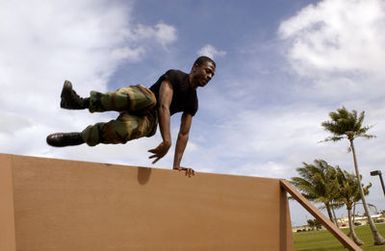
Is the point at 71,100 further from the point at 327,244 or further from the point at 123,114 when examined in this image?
the point at 327,244

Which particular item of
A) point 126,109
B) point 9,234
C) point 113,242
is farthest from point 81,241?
point 126,109

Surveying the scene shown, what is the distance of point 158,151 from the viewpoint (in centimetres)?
294

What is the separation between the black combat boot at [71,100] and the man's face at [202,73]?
0.77 metres

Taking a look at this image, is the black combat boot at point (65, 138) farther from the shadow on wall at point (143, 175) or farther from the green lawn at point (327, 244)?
the green lawn at point (327, 244)

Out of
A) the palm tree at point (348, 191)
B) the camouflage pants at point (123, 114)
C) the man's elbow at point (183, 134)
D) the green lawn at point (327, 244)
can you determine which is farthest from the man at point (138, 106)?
the palm tree at point (348, 191)

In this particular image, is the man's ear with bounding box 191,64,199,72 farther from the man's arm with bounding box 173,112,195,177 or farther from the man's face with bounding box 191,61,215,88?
the man's arm with bounding box 173,112,195,177

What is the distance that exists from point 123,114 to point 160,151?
0.34 metres

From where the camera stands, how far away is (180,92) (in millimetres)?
3225

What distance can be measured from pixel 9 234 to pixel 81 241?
41 centimetres

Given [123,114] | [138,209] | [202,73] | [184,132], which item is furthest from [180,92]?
[138,209]

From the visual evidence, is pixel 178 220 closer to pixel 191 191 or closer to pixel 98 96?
pixel 191 191

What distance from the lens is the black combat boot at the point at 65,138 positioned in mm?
3023

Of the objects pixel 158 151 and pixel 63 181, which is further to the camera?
pixel 158 151

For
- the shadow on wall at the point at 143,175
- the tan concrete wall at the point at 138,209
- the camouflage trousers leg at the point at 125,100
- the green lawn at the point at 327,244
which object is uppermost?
the camouflage trousers leg at the point at 125,100
